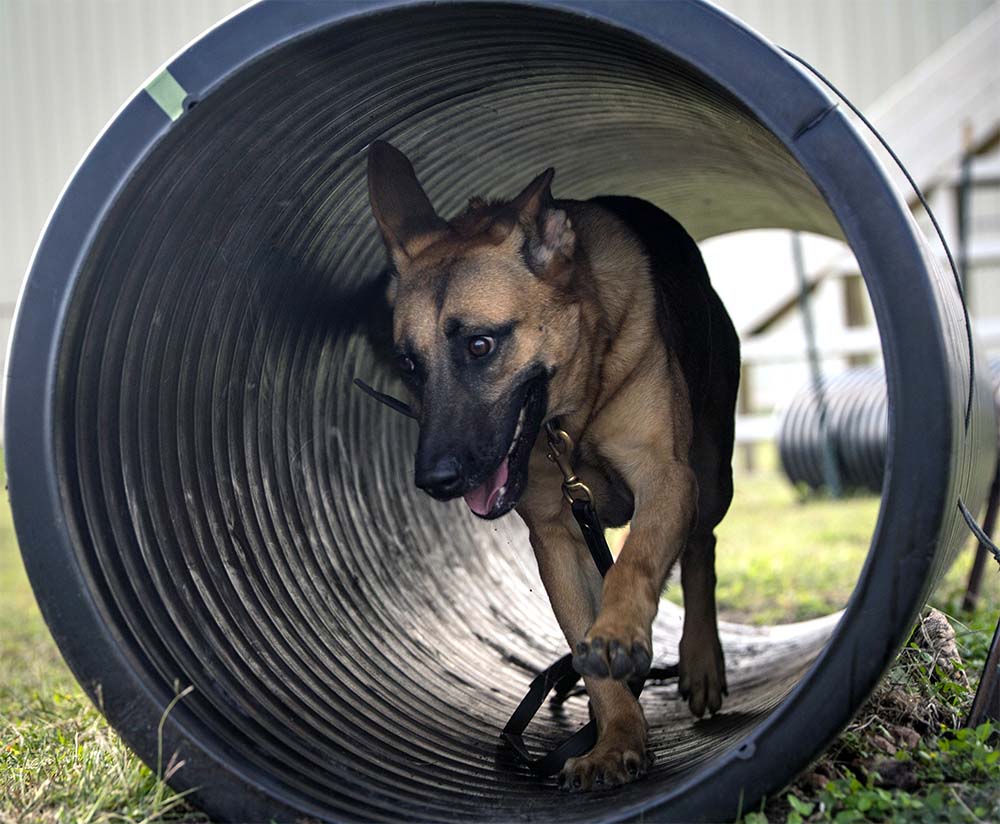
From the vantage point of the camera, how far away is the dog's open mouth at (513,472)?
3.25 metres

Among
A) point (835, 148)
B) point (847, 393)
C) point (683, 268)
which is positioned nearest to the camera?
point (835, 148)

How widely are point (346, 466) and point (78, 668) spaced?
190cm

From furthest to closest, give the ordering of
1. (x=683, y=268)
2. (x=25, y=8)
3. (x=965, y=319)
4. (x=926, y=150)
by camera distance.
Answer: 1. (x=25, y=8)
2. (x=926, y=150)
3. (x=683, y=268)
4. (x=965, y=319)

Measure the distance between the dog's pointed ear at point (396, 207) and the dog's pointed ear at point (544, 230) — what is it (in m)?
0.32

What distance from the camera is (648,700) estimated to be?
14.5ft

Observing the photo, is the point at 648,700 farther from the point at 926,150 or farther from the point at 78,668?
the point at 926,150

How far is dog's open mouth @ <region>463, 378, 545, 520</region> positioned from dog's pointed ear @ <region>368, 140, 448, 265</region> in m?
0.64

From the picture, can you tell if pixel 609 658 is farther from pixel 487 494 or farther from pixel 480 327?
pixel 480 327

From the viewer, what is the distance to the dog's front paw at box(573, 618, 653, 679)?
279cm

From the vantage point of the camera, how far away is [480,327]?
130 inches

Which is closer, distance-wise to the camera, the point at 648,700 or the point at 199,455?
the point at 199,455

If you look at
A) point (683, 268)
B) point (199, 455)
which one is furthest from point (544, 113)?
point (199, 455)


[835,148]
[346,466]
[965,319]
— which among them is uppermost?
[835,148]

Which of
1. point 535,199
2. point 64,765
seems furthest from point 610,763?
point 535,199
